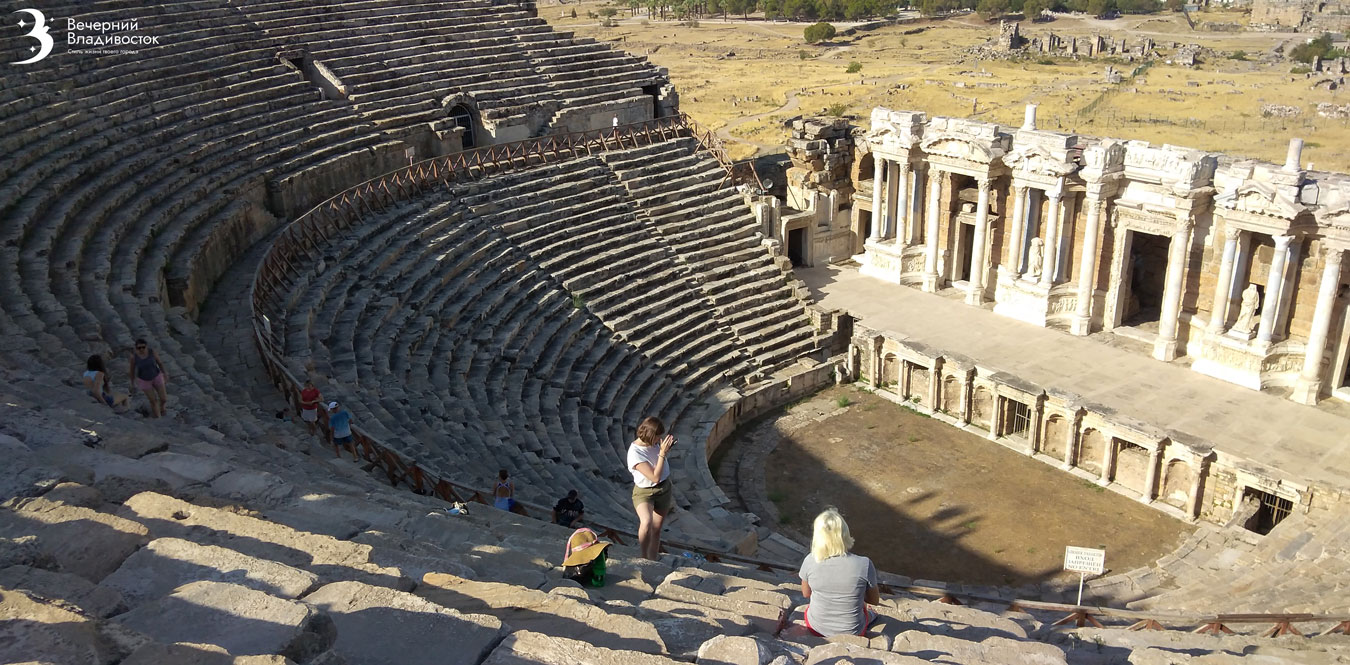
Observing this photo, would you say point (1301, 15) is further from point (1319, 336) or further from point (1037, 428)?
point (1037, 428)

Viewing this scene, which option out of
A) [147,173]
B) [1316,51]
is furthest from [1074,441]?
[1316,51]

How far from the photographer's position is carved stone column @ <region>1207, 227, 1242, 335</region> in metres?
21.5

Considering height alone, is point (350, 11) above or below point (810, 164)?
above

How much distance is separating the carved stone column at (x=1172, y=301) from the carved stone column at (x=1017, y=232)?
142 inches

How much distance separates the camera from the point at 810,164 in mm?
29547

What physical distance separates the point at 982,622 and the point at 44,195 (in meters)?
15.8

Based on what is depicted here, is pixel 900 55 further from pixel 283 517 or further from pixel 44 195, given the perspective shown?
pixel 283 517

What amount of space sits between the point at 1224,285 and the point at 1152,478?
5.32 metres

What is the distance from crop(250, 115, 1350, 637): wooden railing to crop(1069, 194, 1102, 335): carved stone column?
9790 millimetres

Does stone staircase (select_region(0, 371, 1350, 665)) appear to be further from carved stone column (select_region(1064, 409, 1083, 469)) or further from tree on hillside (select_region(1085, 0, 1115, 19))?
tree on hillside (select_region(1085, 0, 1115, 19))

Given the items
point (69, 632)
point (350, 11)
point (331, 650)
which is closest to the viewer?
point (69, 632)

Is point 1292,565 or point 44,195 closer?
point 1292,565

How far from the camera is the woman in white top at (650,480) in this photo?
9695 mm

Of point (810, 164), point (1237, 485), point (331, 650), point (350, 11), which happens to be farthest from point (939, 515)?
point (350, 11)
